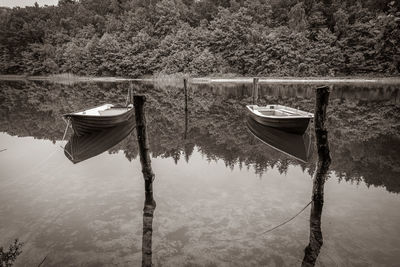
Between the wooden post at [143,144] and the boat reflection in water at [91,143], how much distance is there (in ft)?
16.3

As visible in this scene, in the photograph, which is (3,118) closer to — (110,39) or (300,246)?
(300,246)

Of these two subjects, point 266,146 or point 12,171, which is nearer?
point 12,171

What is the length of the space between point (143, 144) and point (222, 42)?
57853mm

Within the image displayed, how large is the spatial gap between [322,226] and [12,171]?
10.0m

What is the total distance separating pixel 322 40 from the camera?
5766 centimetres

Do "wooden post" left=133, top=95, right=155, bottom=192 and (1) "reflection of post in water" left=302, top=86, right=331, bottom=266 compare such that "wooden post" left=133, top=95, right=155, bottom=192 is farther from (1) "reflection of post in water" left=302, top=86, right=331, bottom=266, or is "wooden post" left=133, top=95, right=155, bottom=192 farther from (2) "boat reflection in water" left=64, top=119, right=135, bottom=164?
(2) "boat reflection in water" left=64, top=119, right=135, bottom=164

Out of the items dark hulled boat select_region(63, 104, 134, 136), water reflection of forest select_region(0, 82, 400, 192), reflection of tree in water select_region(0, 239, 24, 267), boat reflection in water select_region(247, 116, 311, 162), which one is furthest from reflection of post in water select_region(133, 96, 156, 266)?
boat reflection in water select_region(247, 116, 311, 162)

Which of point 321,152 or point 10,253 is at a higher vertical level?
point 321,152

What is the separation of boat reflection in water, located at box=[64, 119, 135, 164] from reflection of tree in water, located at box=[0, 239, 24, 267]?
5.26 metres

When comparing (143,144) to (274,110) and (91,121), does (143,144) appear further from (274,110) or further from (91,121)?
(274,110)

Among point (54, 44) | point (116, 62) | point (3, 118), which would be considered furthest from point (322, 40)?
point (54, 44)

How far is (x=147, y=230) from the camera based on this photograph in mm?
6305

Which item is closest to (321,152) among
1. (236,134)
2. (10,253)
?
(10,253)

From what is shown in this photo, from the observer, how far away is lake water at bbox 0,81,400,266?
219 inches
